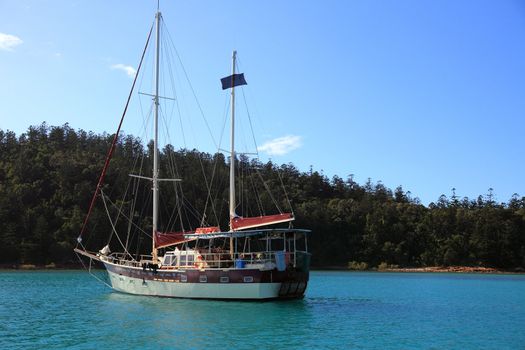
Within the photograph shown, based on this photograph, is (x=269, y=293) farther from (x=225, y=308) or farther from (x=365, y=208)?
(x=365, y=208)

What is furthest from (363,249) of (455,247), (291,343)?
(291,343)

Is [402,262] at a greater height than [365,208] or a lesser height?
lesser

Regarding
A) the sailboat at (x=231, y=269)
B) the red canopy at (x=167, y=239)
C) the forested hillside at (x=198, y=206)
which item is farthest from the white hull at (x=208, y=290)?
the forested hillside at (x=198, y=206)

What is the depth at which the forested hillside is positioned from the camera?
113688mm

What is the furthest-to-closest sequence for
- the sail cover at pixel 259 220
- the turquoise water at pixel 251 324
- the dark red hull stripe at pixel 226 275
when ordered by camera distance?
the sail cover at pixel 259 220 < the dark red hull stripe at pixel 226 275 < the turquoise water at pixel 251 324

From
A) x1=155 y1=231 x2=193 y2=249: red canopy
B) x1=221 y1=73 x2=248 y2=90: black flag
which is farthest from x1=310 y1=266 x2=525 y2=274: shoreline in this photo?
x1=221 y1=73 x2=248 y2=90: black flag

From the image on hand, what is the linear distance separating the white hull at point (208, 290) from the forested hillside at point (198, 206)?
66.4 metres

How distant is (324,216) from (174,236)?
379 ft

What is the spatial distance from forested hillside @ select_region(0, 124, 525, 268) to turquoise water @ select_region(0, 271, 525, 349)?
222 ft

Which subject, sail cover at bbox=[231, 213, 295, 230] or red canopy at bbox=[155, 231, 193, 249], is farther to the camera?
red canopy at bbox=[155, 231, 193, 249]

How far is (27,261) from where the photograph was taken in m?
109

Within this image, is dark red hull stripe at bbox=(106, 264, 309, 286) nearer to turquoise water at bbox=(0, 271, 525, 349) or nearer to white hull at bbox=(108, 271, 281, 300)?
white hull at bbox=(108, 271, 281, 300)

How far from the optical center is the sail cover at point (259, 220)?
42.7m

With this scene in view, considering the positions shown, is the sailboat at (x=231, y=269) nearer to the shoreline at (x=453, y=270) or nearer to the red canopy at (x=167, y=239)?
the red canopy at (x=167, y=239)
